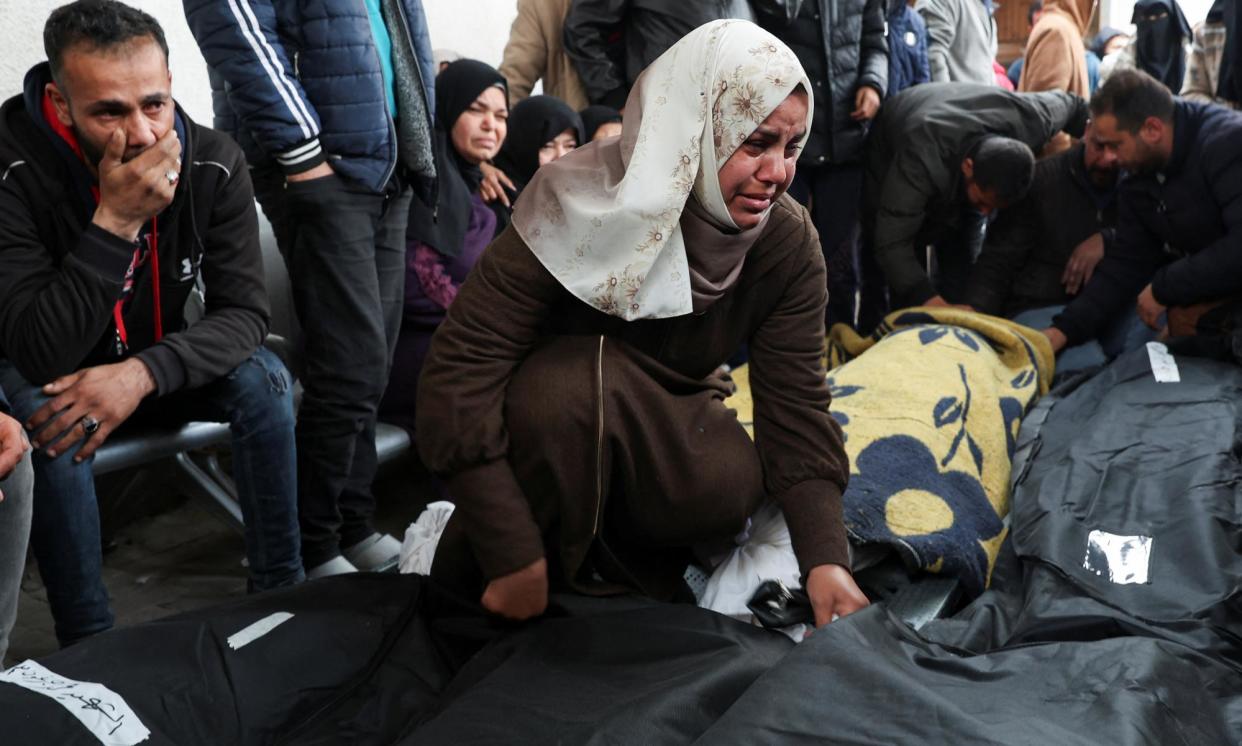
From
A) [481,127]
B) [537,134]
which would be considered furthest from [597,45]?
[481,127]

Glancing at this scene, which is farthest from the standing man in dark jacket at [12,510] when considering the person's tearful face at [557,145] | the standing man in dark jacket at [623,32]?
the standing man in dark jacket at [623,32]

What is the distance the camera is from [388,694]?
4.48 feet

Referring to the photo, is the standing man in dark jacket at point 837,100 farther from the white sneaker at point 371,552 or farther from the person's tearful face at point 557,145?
the white sneaker at point 371,552

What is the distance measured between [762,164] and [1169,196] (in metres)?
2.05

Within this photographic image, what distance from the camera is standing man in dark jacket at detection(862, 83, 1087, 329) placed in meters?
3.28

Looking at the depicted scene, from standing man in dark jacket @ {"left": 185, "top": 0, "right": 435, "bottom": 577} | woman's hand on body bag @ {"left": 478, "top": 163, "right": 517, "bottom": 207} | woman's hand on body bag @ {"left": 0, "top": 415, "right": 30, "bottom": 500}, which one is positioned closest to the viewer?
woman's hand on body bag @ {"left": 0, "top": 415, "right": 30, "bottom": 500}

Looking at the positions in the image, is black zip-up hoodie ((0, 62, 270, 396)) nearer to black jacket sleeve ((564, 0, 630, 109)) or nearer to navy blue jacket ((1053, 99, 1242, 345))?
black jacket sleeve ((564, 0, 630, 109))

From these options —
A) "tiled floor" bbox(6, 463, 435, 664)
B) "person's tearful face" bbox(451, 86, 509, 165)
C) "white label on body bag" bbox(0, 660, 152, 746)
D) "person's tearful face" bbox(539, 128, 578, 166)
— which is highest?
"person's tearful face" bbox(451, 86, 509, 165)

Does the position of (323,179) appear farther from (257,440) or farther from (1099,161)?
(1099,161)

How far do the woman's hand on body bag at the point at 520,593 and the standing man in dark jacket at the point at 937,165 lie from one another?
7.14ft

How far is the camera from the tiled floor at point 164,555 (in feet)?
7.42

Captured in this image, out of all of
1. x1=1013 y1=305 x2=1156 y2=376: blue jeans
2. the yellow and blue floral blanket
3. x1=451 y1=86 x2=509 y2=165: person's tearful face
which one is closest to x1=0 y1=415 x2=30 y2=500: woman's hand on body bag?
the yellow and blue floral blanket

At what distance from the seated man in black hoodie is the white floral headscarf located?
74 cm

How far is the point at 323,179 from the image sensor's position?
85.3 inches
